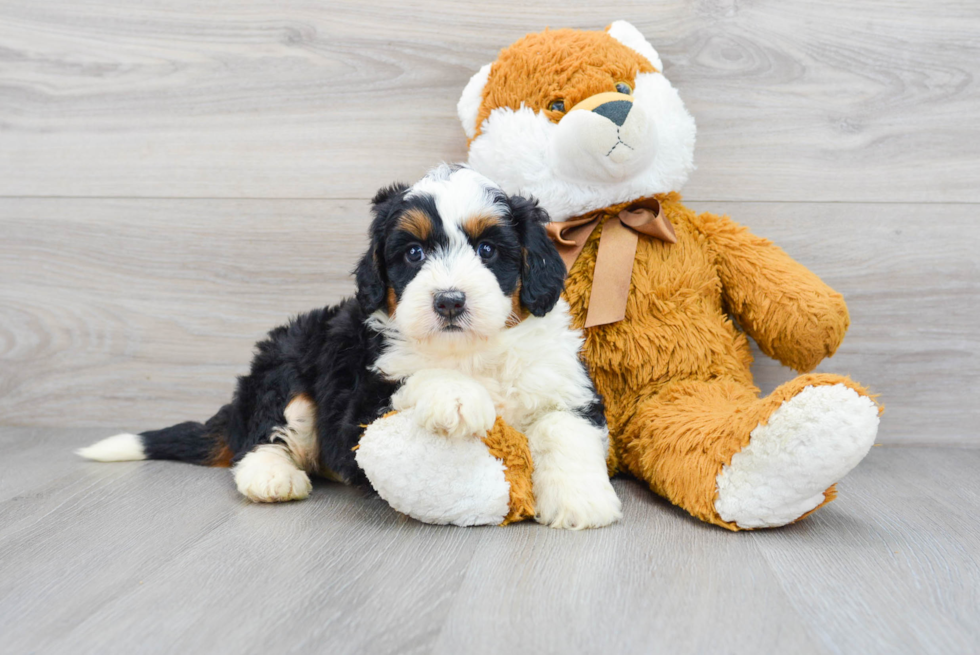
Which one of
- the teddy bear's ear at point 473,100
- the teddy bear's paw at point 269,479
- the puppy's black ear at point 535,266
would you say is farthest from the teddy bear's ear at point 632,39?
the teddy bear's paw at point 269,479

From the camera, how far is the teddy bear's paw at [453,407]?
1271 millimetres

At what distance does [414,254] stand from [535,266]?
250 mm

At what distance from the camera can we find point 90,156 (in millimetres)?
2199

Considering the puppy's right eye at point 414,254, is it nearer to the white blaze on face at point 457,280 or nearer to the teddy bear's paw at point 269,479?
the white blaze on face at point 457,280

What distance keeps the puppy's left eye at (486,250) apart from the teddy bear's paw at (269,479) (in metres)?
0.66

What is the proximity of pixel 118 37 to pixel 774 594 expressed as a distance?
2.28 m

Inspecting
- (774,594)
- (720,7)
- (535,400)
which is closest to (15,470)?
(535,400)

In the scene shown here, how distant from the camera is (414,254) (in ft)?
4.71

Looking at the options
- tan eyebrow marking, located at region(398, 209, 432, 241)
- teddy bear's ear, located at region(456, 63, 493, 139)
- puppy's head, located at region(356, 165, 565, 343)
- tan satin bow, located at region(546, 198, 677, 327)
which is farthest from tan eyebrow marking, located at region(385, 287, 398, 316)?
teddy bear's ear, located at region(456, 63, 493, 139)

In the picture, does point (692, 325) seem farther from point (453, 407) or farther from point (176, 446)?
point (176, 446)

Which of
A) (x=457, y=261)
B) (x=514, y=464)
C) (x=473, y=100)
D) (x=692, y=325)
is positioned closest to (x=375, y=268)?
(x=457, y=261)

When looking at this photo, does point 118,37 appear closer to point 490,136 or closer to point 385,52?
point 385,52

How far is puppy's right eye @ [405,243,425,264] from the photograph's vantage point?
4.69 feet

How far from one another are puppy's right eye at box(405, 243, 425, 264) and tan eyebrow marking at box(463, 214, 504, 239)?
0.10 meters
